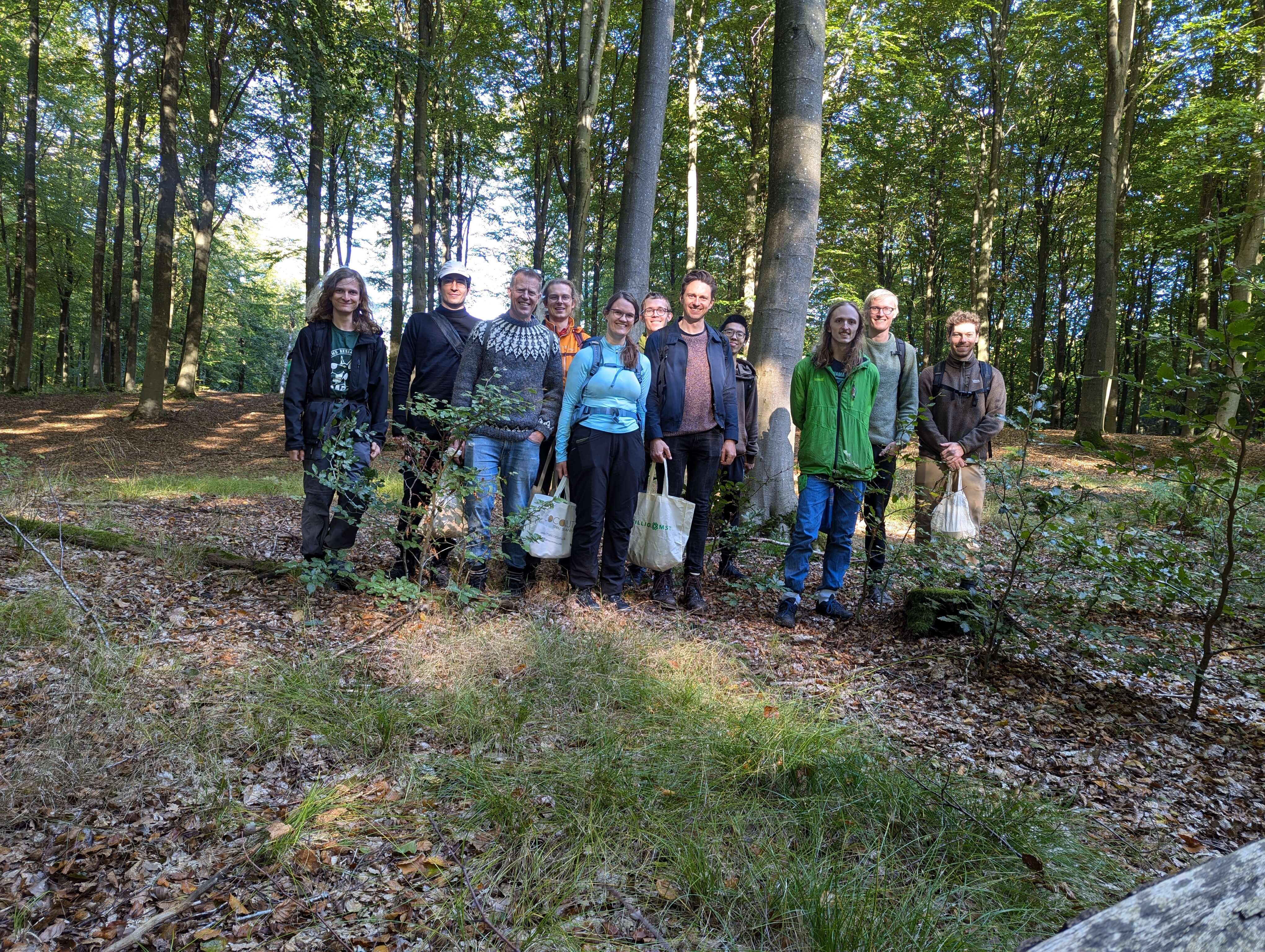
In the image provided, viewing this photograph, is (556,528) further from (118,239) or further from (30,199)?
(118,239)

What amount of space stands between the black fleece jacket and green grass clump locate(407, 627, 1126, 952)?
210 centimetres

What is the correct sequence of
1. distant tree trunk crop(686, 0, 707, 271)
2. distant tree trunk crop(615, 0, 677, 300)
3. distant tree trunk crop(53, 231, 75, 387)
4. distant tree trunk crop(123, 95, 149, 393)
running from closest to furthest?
1. distant tree trunk crop(615, 0, 677, 300)
2. distant tree trunk crop(686, 0, 707, 271)
3. distant tree trunk crop(123, 95, 149, 393)
4. distant tree trunk crop(53, 231, 75, 387)

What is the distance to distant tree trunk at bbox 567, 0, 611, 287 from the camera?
10.2 m

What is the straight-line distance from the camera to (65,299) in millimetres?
24141

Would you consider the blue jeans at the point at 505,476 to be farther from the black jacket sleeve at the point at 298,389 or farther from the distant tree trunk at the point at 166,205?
the distant tree trunk at the point at 166,205

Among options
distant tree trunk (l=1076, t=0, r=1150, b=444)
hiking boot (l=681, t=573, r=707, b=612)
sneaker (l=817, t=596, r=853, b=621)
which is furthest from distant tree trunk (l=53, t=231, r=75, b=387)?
distant tree trunk (l=1076, t=0, r=1150, b=444)

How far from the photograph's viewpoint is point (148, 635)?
10.9ft

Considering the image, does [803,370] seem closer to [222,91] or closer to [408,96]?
[408,96]

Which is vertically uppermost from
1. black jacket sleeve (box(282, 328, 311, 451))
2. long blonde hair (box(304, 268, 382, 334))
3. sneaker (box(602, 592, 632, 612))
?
long blonde hair (box(304, 268, 382, 334))

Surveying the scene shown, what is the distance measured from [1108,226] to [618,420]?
41.7 feet

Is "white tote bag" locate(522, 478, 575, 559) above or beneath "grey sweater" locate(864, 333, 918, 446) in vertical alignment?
beneath

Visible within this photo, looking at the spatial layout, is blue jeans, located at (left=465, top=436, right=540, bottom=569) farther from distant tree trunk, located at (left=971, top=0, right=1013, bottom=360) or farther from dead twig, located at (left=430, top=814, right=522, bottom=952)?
distant tree trunk, located at (left=971, top=0, right=1013, bottom=360)

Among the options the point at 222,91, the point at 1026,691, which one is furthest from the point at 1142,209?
the point at 222,91

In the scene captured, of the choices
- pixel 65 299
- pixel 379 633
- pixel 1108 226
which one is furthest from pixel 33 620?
pixel 65 299
